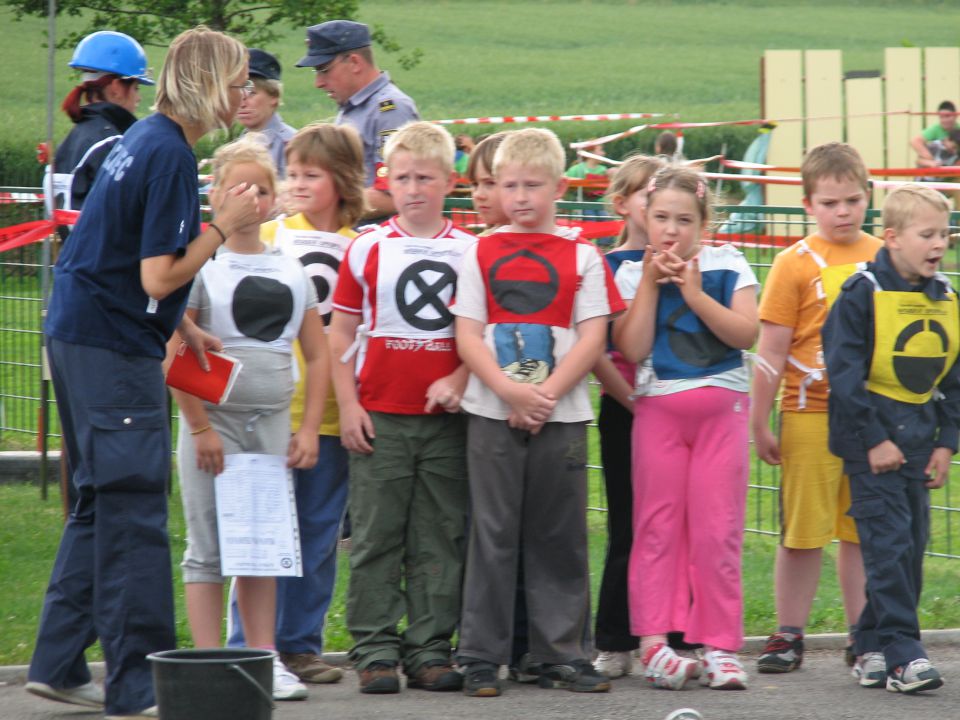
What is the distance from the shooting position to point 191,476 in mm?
4895

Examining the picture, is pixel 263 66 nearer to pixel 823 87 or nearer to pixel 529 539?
pixel 529 539

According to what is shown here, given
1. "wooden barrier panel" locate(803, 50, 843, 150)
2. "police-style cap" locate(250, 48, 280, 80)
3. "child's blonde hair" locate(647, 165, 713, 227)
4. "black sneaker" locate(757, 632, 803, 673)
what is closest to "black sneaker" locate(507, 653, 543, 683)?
"black sneaker" locate(757, 632, 803, 673)

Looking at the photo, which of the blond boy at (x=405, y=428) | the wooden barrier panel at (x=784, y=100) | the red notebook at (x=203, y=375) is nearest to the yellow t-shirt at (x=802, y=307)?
the blond boy at (x=405, y=428)

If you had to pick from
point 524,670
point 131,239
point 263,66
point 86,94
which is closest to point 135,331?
point 131,239

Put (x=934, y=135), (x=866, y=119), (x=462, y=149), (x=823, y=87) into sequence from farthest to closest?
(x=866, y=119)
(x=823, y=87)
(x=934, y=135)
(x=462, y=149)

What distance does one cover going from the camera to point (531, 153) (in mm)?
5074

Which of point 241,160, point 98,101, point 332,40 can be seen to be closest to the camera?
point 241,160

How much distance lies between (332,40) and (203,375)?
9.18ft

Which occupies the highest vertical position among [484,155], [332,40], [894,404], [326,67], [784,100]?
[784,100]

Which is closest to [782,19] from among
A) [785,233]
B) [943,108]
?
[943,108]

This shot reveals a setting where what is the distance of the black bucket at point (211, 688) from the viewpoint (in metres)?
4.05

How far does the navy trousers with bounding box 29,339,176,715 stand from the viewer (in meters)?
4.45

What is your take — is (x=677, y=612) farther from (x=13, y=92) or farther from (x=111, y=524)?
(x=13, y=92)

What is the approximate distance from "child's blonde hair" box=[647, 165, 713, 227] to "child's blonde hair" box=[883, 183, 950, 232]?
2.01 ft
